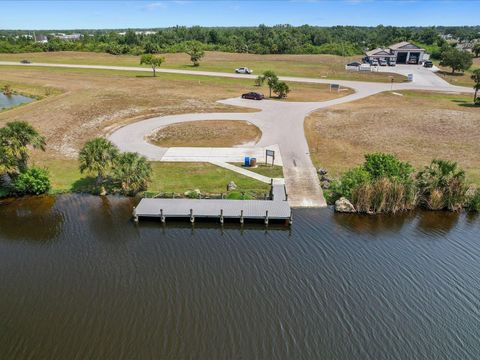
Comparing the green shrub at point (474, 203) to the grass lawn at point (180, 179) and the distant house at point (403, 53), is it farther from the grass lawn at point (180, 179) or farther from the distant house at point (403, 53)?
the distant house at point (403, 53)

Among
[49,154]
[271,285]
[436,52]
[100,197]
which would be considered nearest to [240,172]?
[100,197]

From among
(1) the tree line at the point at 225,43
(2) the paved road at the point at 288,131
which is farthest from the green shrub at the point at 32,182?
(1) the tree line at the point at 225,43

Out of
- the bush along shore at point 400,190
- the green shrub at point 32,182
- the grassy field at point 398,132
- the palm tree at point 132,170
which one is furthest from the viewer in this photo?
the grassy field at point 398,132

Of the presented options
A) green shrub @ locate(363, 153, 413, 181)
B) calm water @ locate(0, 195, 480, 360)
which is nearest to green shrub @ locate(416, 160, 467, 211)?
calm water @ locate(0, 195, 480, 360)

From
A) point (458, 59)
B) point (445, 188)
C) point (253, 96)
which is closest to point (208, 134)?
point (253, 96)

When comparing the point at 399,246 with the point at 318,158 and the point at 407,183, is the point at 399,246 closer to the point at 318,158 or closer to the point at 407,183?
the point at 407,183
